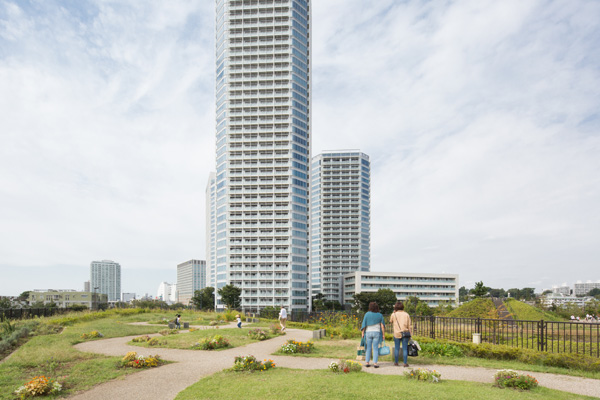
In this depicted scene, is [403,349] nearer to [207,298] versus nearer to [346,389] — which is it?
[346,389]

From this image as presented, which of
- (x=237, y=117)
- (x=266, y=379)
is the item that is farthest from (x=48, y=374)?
(x=237, y=117)

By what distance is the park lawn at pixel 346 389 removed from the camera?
8.80 meters

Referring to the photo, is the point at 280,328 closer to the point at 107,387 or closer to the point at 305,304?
the point at 107,387

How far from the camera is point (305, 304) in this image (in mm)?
112250

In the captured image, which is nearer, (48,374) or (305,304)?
(48,374)

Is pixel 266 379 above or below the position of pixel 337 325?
above

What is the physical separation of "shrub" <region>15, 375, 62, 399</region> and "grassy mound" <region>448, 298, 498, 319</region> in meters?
28.9

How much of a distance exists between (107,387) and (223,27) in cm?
12302

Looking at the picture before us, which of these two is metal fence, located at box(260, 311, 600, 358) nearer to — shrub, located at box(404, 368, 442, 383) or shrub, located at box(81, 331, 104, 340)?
shrub, located at box(404, 368, 442, 383)

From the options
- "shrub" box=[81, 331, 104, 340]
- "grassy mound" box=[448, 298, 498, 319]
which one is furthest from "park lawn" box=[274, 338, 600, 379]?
"grassy mound" box=[448, 298, 498, 319]

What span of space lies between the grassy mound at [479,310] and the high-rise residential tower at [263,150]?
79814mm

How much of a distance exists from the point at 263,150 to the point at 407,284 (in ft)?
241

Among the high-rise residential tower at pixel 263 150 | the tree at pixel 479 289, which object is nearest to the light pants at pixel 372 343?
the tree at pixel 479 289

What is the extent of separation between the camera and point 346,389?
30.5 ft
